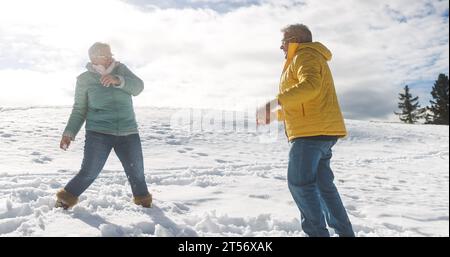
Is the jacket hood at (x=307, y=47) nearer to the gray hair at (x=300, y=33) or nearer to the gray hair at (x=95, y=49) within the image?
the gray hair at (x=300, y=33)

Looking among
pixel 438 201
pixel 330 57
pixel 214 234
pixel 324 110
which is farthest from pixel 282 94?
pixel 438 201

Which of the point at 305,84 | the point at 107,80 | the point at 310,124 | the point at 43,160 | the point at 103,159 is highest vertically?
the point at 107,80

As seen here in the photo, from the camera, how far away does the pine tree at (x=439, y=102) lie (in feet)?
173

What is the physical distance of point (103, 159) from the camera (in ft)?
14.5

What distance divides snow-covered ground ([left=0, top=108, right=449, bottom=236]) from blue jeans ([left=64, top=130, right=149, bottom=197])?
249 millimetres

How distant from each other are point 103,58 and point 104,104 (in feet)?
1.59

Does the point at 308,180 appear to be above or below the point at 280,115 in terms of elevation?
below

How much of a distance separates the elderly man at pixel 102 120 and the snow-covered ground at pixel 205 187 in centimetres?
34

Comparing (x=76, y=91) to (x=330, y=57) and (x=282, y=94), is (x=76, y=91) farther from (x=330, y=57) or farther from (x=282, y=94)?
(x=330, y=57)

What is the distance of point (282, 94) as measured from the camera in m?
3.31

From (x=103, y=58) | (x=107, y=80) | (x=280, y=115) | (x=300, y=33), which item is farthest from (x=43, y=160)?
(x=300, y=33)

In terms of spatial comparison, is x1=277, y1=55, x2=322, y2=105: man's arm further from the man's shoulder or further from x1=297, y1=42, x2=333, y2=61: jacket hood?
the man's shoulder

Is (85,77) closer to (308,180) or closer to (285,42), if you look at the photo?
(285,42)

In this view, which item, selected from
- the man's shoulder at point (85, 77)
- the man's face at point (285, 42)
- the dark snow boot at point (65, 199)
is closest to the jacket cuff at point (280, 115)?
the man's face at point (285, 42)
